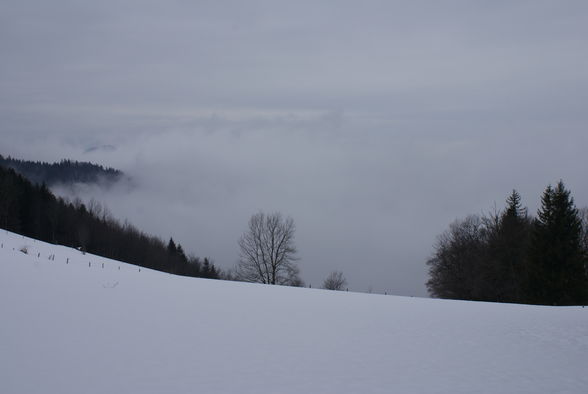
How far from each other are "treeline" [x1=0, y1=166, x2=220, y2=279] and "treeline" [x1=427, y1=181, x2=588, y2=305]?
5520 centimetres

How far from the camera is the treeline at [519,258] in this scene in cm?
3075

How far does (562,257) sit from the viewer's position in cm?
3091

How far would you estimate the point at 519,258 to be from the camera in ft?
125

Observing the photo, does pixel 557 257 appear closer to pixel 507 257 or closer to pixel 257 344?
pixel 507 257

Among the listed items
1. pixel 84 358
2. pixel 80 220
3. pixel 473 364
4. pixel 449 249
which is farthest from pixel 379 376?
pixel 80 220

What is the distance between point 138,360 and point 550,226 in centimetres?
3167

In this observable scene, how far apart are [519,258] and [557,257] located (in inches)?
289

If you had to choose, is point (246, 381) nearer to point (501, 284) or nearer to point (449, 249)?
point (501, 284)

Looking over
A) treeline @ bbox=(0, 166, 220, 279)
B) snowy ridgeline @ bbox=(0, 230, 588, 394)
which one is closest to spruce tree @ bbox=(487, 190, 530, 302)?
snowy ridgeline @ bbox=(0, 230, 588, 394)

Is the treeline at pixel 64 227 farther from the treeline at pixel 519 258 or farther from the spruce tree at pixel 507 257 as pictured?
the spruce tree at pixel 507 257

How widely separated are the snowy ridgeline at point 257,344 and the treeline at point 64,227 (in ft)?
204

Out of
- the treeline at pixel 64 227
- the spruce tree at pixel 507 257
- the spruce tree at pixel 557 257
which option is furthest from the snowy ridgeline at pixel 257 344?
the treeline at pixel 64 227

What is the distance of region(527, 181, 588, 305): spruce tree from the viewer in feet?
99.9

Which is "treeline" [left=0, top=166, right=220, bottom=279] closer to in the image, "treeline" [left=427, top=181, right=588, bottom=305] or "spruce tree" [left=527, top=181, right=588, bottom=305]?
"treeline" [left=427, top=181, right=588, bottom=305]
